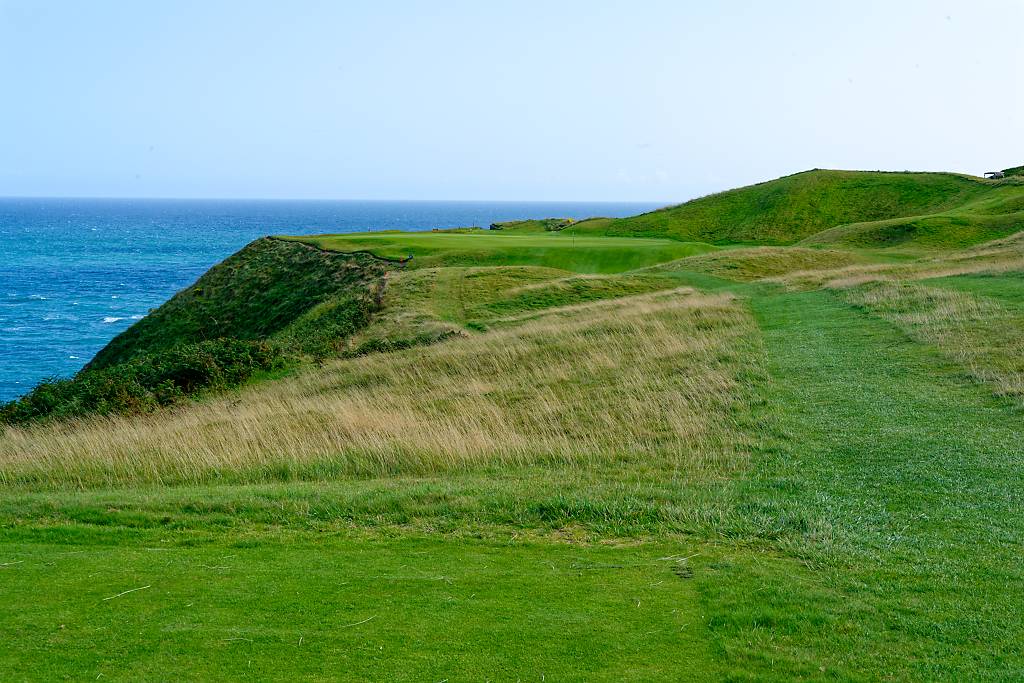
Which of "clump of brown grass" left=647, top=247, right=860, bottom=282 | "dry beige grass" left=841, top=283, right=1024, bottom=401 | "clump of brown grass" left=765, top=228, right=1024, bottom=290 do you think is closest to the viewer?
"dry beige grass" left=841, top=283, right=1024, bottom=401

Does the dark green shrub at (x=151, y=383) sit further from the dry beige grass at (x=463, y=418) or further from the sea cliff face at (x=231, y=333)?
the dry beige grass at (x=463, y=418)

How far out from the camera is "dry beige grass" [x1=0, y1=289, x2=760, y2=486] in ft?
39.7

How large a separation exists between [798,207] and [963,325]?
1692 inches

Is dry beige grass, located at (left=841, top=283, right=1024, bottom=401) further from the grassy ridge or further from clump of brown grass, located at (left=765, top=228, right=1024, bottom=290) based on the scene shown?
clump of brown grass, located at (left=765, top=228, right=1024, bottom=290)

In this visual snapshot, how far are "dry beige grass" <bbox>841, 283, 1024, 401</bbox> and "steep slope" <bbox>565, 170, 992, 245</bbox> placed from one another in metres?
30.5

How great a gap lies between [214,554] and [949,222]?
43352 millimetres

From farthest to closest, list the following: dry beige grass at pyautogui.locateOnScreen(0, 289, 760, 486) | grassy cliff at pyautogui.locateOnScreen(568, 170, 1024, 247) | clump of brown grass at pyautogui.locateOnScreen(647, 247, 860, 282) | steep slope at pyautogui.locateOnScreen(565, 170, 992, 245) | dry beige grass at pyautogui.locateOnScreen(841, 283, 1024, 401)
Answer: steep slope at pyautogui.locateOnScreen(565, 170, 992, 245), grassy cliff at pyautogui.locateOnScreen(568, 170, 1024, 247), clump of brown grass at pyautogui.locateOnScreen(647, 247, 860, 282), dry beige grass at pyautogui.locateOnScreen(841, 283, 1024, 401), dry beige grass at pyautogui.locateOnScreen(0, 289, 760, 486)

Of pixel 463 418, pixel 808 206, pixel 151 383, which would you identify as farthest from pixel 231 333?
pixel 808 206

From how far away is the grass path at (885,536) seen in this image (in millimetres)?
5727

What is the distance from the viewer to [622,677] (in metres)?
5.27

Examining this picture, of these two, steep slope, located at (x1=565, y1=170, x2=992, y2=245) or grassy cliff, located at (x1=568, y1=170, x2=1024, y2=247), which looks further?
steep slope, located at (x1=565, y1=170, x2=992, y2=245)

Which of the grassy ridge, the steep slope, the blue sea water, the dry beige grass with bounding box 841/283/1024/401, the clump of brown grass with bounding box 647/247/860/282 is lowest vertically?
the blue sea water

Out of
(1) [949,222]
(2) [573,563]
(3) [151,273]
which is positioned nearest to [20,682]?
(2) [573,563]

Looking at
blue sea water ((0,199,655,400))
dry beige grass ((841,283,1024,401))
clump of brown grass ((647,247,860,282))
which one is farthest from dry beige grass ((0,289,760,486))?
blue sea water ((0,199,655,400))
